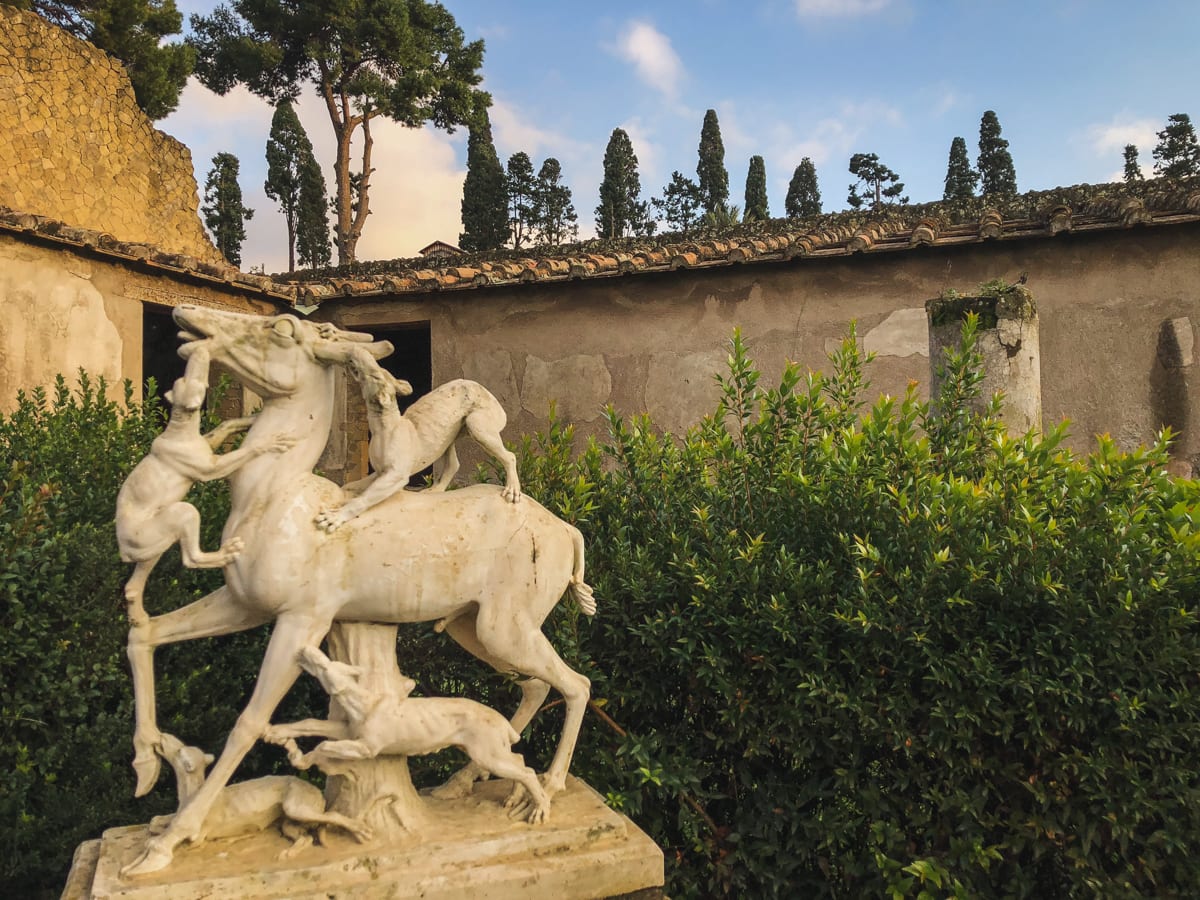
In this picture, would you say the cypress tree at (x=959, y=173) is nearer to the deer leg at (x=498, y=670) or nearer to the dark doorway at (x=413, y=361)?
the dark doorway at (x=413, y=361)

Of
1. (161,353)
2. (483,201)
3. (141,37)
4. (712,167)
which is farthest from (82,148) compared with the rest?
(712,167)

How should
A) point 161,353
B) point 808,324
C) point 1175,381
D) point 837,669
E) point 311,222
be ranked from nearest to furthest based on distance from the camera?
1. point 837,669
2. point 1175,381
3. point 808,324
4. point 161,353
5. point 311,222

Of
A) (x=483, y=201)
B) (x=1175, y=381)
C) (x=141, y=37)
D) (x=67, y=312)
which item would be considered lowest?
(x=1175, y=381)

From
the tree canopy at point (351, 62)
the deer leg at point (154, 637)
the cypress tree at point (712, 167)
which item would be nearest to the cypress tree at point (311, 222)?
the tree canopy at point (351, 62)

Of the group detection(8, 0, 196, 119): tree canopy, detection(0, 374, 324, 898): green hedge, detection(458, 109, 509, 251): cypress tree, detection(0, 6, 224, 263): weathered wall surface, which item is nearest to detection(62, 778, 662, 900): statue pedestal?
detection(0, 374, 324, 898): green hedge

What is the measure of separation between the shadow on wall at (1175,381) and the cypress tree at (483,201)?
18.9 m

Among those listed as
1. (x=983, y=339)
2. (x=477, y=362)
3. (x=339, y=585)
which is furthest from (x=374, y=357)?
(x=477, y=362)

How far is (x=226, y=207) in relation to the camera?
25297 mm

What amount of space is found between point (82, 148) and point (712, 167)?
68.3 ft

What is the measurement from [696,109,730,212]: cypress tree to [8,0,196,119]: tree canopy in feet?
51.3

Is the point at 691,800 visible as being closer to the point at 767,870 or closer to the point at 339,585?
the point at 767,870

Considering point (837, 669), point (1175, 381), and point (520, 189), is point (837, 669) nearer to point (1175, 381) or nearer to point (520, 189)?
point (1175, 381)

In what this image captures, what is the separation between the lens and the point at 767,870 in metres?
2.80

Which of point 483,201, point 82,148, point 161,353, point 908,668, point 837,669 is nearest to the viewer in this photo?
point 908,668
